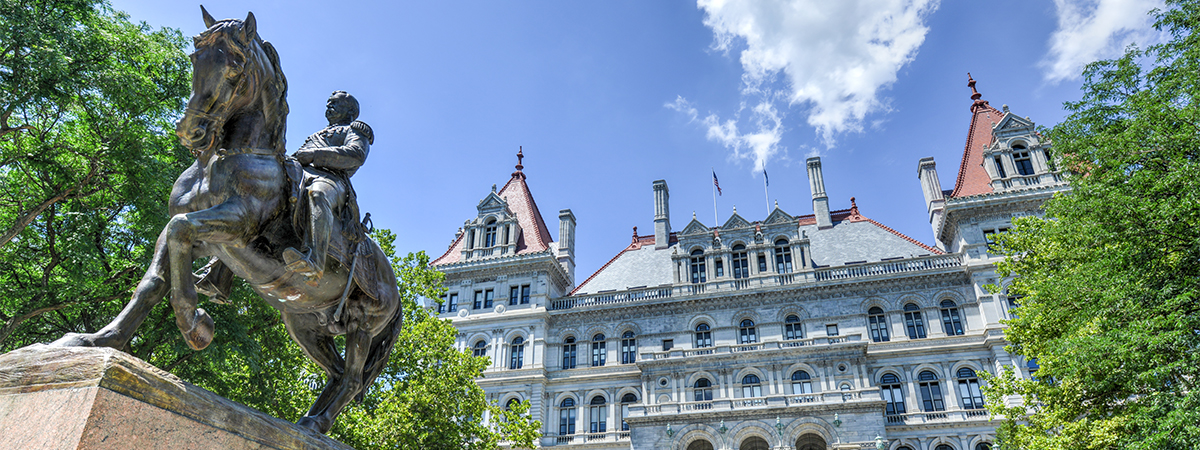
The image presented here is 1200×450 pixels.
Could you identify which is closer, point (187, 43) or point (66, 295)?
point (66, 295)

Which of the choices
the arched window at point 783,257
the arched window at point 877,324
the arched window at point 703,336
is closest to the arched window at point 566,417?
the arched window at point 703,336

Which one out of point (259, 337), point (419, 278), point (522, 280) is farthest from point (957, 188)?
point (259, 337)

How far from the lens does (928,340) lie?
96.5 feet

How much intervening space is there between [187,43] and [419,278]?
317 inches

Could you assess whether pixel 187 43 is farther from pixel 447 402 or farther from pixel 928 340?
pixel 928 340

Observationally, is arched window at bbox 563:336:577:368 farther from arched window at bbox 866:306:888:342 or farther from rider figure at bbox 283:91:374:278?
rider figure at bbox 283:91:374:278

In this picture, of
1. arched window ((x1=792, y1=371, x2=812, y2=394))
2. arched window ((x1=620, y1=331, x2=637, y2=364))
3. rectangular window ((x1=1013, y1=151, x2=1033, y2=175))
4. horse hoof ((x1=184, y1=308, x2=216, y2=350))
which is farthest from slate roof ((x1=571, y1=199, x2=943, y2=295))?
horse hoof ((x1=184, y1=308, x2=216, y2=350))

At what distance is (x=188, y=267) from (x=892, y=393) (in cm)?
3067

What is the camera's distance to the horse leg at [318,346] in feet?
16.5

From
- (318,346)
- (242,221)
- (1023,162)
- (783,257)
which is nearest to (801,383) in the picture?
(783,257)

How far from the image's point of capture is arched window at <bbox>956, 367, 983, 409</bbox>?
2792 cm

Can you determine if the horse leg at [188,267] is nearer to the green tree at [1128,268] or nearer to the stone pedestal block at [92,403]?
the stone pedestal block at [92,403]

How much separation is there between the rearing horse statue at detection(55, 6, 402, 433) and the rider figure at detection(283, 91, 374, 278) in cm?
19

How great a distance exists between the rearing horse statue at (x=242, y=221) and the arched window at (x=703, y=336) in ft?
94.0
